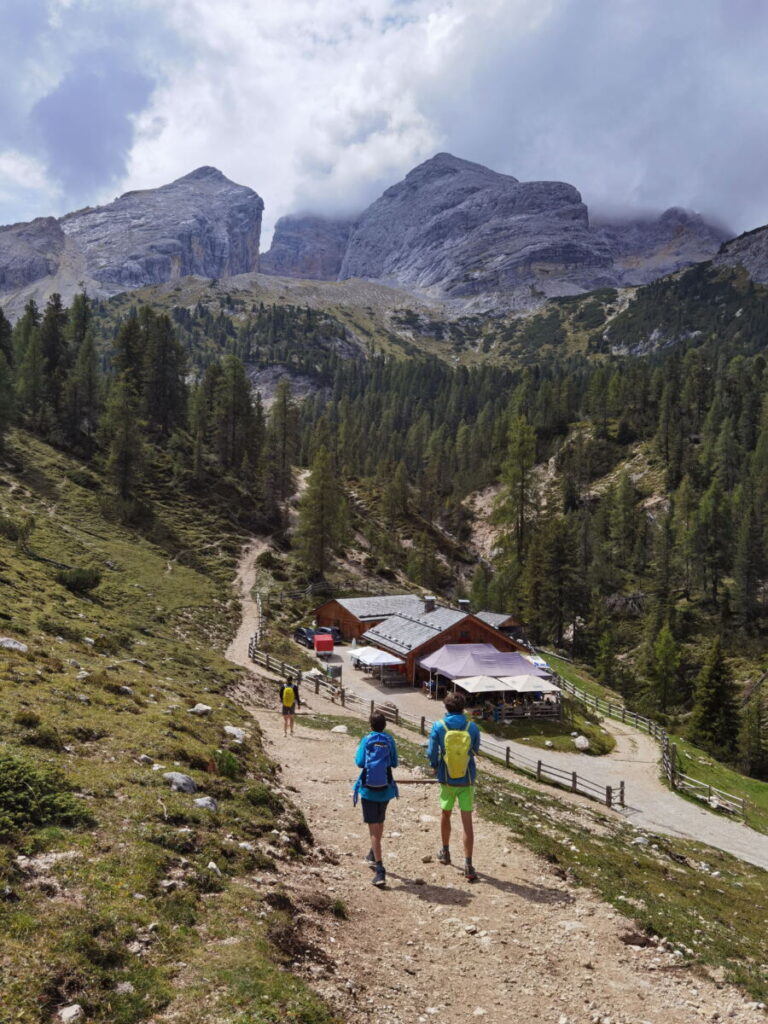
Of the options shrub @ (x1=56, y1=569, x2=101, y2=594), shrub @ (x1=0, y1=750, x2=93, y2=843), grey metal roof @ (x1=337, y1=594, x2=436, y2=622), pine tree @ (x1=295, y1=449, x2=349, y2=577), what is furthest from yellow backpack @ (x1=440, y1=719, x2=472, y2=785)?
pine tree @ (x1=295, y1=449, x2=349, y2=577)

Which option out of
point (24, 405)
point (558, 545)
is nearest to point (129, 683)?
point (558, 545)

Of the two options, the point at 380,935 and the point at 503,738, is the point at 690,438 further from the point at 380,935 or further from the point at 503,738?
the point at 380,935

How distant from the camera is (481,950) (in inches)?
344

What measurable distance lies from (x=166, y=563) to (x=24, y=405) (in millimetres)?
41491

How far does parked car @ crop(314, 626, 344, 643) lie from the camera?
199 feet

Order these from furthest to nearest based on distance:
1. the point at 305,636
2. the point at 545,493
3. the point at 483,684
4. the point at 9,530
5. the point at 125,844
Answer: the point at 545,493
the point at 305,636
the point at 9,530
the point at 483,684
the point at 125,844

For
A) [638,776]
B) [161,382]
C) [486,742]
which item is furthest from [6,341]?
[638,776]

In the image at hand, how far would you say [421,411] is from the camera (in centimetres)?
18762

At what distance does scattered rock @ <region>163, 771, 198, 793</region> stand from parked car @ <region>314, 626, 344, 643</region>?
4815cm

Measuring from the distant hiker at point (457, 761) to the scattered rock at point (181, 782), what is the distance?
16.2 feet

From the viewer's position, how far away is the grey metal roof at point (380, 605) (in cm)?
6106

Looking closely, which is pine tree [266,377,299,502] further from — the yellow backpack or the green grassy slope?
the yellow backpack

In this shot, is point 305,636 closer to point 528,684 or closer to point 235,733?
point 528,684

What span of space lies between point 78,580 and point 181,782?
3134cm
